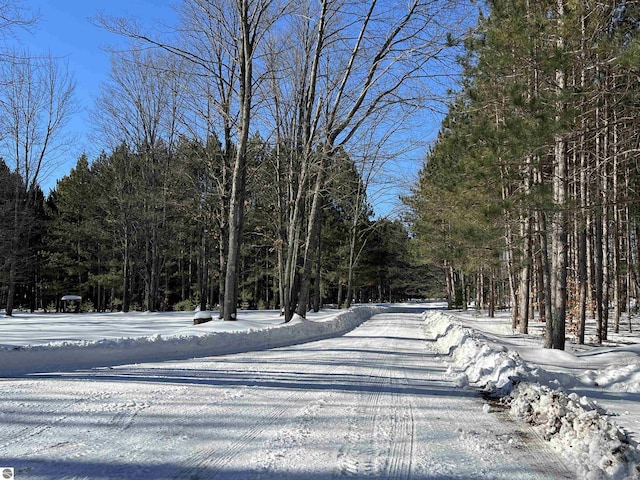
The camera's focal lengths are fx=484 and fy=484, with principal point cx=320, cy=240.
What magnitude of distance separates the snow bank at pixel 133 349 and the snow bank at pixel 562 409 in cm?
551

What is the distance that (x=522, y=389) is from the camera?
19.5ft

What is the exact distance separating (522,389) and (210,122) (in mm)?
17252

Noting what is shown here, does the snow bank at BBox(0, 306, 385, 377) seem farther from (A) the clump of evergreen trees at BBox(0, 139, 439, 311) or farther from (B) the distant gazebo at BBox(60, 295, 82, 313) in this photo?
(B) the distant gazebo at BBox(60, 295, 82, 313)

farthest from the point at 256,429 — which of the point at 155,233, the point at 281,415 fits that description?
the point at 155,233

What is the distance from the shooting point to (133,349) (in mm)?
9781

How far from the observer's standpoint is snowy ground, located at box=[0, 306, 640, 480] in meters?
3.63

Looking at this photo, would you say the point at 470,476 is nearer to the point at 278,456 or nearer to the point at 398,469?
the point at 398,469

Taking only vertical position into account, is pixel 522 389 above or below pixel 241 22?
below

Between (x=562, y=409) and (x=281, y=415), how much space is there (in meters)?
2.83

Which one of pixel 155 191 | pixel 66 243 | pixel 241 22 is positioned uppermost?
pixel 241 22

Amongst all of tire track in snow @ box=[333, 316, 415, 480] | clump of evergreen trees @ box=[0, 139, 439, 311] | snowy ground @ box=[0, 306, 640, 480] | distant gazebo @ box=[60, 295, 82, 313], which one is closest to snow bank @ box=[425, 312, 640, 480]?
snowy ground @ box=[0, 306, 640, 480]

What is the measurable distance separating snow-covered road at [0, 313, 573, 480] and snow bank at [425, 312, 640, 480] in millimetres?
208

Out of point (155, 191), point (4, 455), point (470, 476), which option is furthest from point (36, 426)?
point (155, 191)

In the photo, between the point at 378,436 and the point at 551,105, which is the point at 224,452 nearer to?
the point at 378,436
